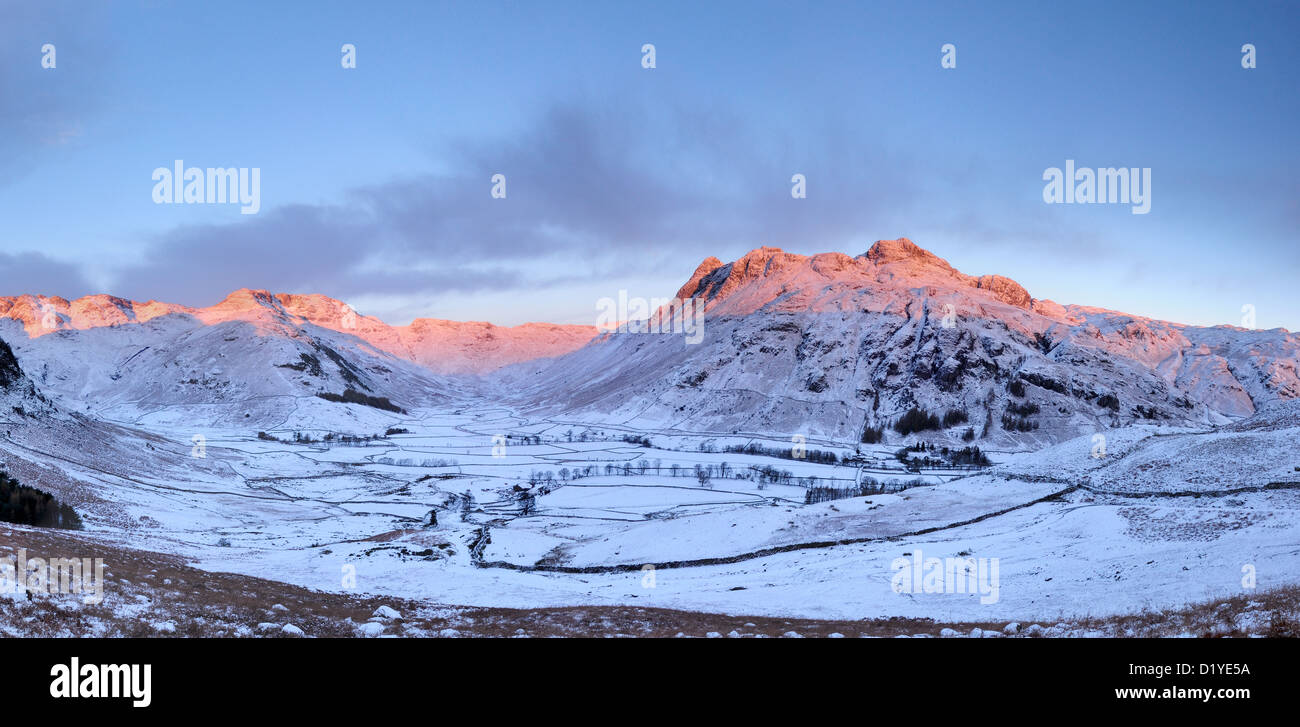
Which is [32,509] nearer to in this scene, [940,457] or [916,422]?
[940,457]

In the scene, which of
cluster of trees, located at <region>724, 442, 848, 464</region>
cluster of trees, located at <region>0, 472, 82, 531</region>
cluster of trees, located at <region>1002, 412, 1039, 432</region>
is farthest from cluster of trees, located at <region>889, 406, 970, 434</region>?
cluster of trees, located at <region>0, 472, 82, 531</region>

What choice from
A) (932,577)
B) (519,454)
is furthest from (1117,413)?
(932,577)

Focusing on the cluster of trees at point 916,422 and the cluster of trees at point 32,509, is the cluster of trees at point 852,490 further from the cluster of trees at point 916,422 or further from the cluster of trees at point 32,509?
the cluster of trees at point 916,422

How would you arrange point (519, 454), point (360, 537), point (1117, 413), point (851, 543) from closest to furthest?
point (851, 543)
point (360, 537)
point (519, 454)
point (1117, 413)

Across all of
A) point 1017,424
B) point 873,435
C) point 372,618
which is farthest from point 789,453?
point 372,618

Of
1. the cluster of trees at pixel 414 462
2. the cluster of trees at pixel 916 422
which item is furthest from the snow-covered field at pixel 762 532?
the cluster of trees at pixel 916 422
